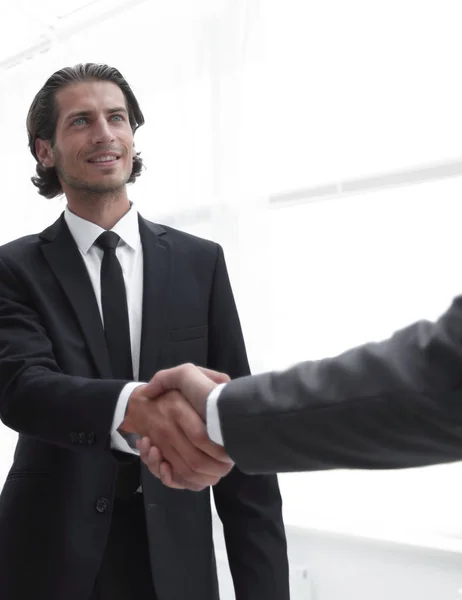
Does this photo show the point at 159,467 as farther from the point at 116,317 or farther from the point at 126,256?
Result: the point at 126,256

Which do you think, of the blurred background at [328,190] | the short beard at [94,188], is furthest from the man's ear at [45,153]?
the blurred background at [328,190]

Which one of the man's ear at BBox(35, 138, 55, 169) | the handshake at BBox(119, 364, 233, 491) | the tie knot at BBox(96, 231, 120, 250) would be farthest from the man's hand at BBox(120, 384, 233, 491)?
the man's ear at BBox(35, 138, 55, 169)

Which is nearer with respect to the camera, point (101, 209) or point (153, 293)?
point (153, 293)

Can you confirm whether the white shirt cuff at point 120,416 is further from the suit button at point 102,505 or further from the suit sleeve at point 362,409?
the suit sleeve at point 362,409

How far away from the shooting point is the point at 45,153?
6.25 feet

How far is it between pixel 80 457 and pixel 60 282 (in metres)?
0.41

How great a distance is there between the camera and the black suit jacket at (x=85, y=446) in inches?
54.2

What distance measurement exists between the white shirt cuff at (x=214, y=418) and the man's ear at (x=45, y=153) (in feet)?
3.38

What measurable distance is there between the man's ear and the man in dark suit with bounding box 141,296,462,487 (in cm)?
108

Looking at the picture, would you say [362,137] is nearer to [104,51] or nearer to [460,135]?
[460,135]

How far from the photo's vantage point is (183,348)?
1537 millimetres

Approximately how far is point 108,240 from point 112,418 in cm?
49

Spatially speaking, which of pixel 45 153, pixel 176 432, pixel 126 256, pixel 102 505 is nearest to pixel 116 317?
pixel 126 256

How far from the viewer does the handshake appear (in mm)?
1326
